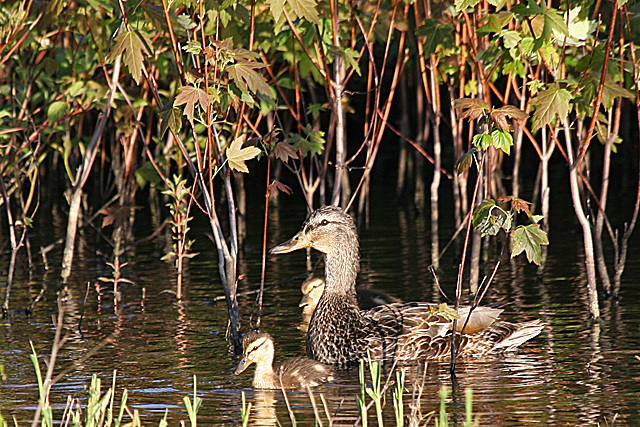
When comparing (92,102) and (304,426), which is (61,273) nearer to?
(92,102)

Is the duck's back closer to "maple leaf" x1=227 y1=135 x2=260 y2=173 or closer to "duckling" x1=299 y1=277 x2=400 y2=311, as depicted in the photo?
"maple leaf" x1=227 y1=135 x2=260 y2=173

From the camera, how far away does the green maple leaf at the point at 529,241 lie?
17.5 ft

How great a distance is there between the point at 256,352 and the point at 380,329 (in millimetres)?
1019

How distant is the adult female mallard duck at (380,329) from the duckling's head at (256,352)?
2.32 feet

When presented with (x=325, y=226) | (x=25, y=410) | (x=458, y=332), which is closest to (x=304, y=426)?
(x=25, y=410)

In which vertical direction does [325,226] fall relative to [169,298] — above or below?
above

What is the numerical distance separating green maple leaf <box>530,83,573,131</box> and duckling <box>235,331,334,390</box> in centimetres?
189

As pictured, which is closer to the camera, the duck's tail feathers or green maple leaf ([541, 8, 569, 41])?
green maple leaf ([541, 8, 569, 41])

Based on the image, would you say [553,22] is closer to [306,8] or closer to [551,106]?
[551,106]

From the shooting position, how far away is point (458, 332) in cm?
613

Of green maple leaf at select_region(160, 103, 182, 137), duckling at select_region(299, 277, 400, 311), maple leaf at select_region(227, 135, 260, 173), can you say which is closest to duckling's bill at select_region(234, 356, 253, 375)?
maple leaf at select_region(227, 135, 260, 173)

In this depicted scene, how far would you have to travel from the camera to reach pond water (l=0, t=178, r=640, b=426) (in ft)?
15.9

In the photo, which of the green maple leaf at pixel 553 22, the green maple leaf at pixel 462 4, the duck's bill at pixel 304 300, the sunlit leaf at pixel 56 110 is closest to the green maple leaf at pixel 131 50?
the green maple leaf at pixel 462 4

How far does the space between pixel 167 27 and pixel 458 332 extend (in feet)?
8.45
